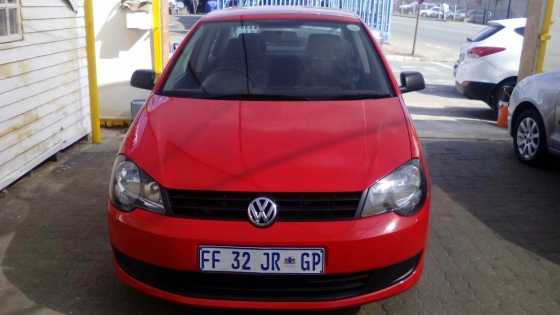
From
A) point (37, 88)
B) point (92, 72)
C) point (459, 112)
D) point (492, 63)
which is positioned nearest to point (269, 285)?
point (37, 88)

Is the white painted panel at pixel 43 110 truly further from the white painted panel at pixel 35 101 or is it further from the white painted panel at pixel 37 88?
the white painted panel at pixel 37 88

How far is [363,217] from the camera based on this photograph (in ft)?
9.33

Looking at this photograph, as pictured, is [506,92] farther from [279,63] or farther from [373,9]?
[373,9]

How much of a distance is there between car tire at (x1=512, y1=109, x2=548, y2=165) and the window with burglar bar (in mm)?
5142

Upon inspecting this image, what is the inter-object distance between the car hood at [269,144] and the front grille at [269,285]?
0.41 m

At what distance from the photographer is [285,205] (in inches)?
112

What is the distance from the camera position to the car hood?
2889mm

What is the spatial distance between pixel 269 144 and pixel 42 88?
3.51 meters

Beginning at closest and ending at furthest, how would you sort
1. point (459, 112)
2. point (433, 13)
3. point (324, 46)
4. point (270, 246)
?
1. point (270, 246)
2. point (324, 46)
3. point (459, 112)
4. point (433, 13)

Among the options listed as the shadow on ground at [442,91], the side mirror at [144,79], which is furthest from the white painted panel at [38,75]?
the shadow on ground at [442,91]

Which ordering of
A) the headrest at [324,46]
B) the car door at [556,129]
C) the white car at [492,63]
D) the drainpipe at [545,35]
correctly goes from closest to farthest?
the headrest at [324,46] < the car door at [556,129] < the drainpipe at [545,35] < the white car at [492,63]

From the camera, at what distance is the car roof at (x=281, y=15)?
4.35 metres

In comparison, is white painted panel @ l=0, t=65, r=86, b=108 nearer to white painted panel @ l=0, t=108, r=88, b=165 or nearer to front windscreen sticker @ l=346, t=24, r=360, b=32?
white painted panel @ l=0, t=108, r=88, b=165

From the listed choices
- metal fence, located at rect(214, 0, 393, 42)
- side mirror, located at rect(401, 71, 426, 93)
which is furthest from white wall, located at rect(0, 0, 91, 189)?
metal fence, located at rect(214, 0, 393, 42)
